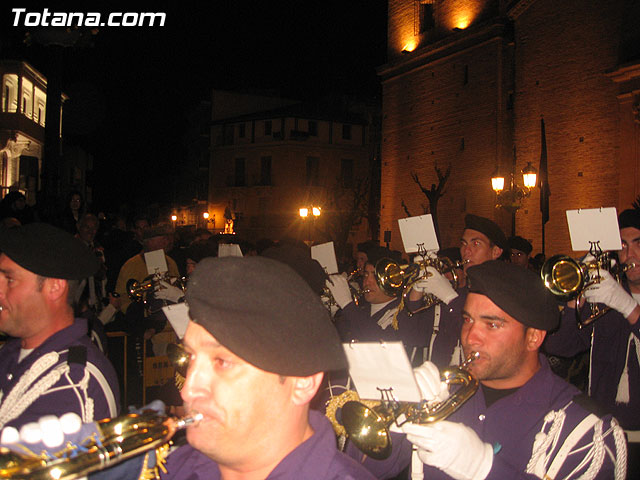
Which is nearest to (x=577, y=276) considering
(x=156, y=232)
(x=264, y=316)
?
(x=264, y=316)

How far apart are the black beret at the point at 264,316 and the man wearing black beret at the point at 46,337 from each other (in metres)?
1.21

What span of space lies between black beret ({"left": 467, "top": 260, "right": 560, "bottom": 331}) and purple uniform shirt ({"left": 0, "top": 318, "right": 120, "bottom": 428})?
1.91 meters

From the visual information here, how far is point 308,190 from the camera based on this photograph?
48094mm

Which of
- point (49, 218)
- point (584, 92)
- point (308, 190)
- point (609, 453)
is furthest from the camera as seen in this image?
point (308, 190)

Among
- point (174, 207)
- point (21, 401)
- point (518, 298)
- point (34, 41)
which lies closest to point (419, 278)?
point (518, 298)

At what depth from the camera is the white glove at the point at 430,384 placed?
244cm

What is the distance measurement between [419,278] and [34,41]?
752 cm

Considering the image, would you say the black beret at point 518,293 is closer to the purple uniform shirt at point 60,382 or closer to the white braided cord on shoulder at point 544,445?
the white braided cord on shoulder at point 544,445

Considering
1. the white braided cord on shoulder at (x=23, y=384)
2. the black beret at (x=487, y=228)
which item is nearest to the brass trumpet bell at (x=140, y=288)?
the black beret at (x=487, y=228)

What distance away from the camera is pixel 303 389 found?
6.06 feet

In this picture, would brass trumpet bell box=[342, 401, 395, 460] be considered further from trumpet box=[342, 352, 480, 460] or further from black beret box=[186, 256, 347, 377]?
black beret box=[186, 256, 347, 377]

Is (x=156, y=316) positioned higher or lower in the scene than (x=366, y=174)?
lower

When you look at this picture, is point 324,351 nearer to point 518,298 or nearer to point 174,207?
point 518,298

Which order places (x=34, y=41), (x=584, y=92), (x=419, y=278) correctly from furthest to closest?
(x=584, y=92)
(x=34, y=41)
(x=419, y=278)
